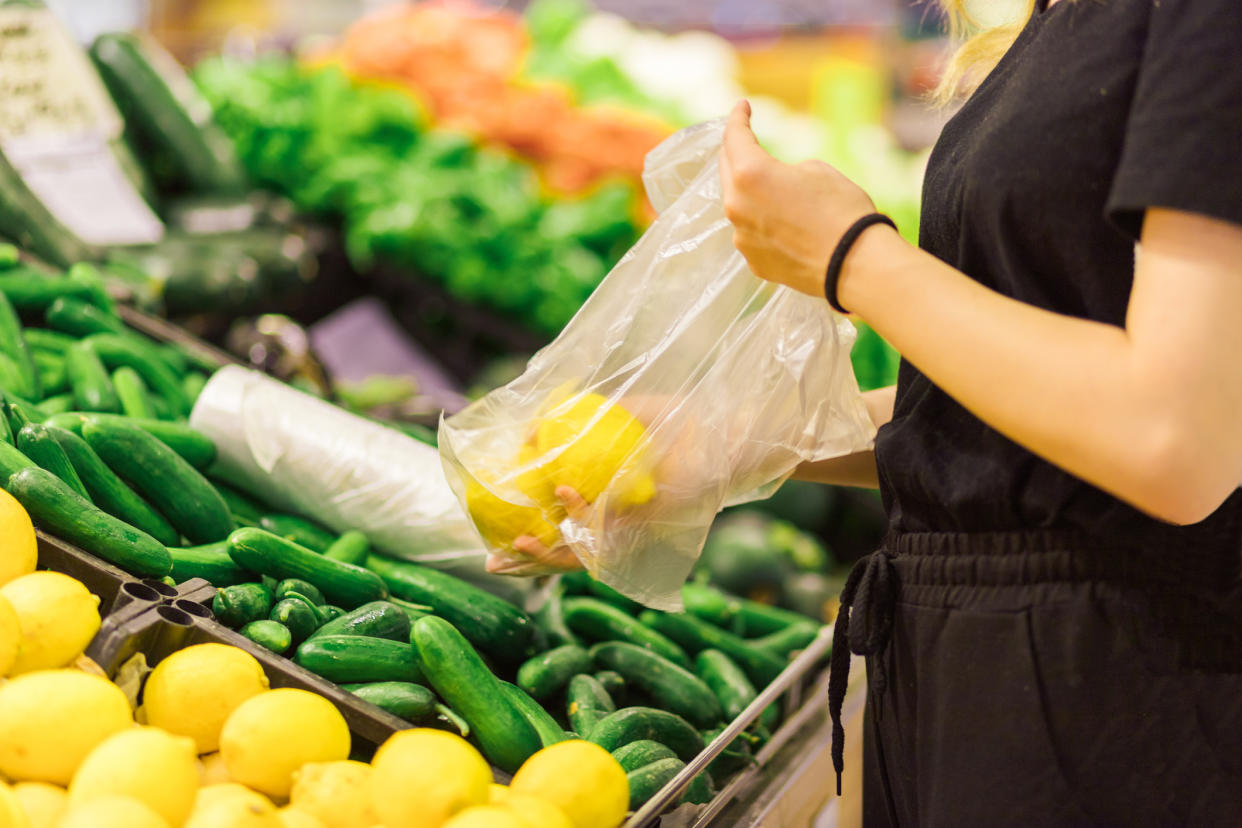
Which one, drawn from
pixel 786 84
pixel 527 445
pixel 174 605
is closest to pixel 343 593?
pixel 174 605

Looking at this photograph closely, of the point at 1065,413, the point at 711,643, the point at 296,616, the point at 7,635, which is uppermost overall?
the point at 1065,413

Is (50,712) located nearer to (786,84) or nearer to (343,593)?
(343,593)

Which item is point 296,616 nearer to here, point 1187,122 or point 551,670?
point 551,670

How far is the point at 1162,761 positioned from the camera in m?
1.08

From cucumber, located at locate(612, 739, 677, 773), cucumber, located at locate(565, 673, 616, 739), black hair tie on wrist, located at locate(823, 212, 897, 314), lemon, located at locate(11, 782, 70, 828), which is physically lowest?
cucumber, located at locate(565, 673, 616, 739)

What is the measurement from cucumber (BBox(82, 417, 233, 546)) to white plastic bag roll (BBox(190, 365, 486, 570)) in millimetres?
184

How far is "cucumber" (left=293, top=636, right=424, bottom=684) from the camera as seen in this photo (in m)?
1.49

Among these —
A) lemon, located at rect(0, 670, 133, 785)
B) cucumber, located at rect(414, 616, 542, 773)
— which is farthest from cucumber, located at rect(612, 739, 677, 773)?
lemon, located at rect(0, 670, 133, 785)

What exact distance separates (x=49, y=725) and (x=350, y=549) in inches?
31.2

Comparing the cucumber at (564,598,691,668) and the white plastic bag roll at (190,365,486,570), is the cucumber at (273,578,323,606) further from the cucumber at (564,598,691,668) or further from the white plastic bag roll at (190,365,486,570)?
the cucumber at (564,598,691,668)

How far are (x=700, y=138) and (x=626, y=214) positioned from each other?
9.27 feet

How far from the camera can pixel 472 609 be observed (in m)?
1.77

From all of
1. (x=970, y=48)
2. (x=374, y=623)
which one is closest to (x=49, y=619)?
(x=374, y=623)

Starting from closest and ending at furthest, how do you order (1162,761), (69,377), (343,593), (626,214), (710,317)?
(1162,761)
(710,317)
(343,593)
(69,377)
(626,214)
